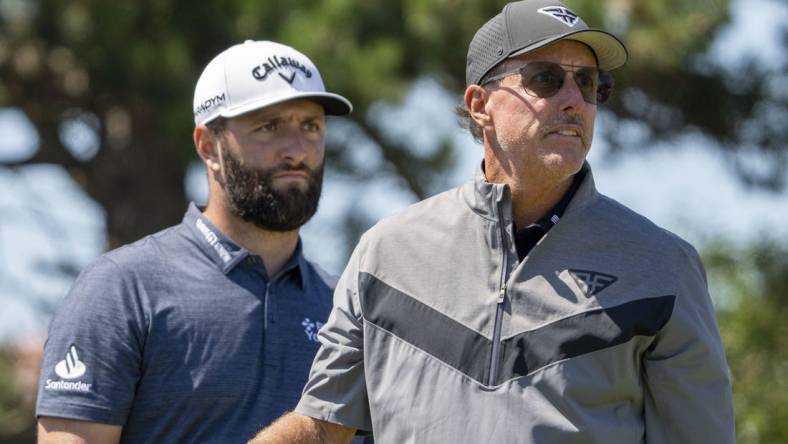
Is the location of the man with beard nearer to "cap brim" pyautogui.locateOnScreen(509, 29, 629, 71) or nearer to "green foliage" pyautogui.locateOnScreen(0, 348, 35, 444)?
"cap brim" pyautogui.locateOnScreen(509, 29, 629, 71)

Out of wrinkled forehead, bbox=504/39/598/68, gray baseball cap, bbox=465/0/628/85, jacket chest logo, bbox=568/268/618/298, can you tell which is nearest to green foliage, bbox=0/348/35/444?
gray baseball cap, bbox=465/0/628/85

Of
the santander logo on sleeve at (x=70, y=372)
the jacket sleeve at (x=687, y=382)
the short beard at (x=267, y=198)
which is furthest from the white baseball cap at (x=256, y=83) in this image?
the jacket sleeve at (x=687, y=382)

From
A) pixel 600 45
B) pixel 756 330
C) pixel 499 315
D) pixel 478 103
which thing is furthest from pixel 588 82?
pixel 756 330

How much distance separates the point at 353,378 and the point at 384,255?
0.32 m

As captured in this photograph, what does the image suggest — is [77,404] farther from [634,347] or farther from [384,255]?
[634,347]

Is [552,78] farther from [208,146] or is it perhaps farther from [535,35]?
[208,146]

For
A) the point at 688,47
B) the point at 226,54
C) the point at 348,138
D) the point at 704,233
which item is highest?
the point at 226,54

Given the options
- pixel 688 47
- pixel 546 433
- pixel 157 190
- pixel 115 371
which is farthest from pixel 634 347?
pixel 157 190

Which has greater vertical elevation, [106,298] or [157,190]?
[106,298]

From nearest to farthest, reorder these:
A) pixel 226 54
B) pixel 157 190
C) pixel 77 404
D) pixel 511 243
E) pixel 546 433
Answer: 1. pixel 546 433
2. pixel 511 243
3. pixel 77 404
4. pixel 226 54
5. pixel 157 190

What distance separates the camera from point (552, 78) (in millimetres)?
3637

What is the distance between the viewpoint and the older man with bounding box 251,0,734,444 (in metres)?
3.36

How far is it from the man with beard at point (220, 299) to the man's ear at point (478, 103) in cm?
94

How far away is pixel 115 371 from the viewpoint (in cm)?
423
